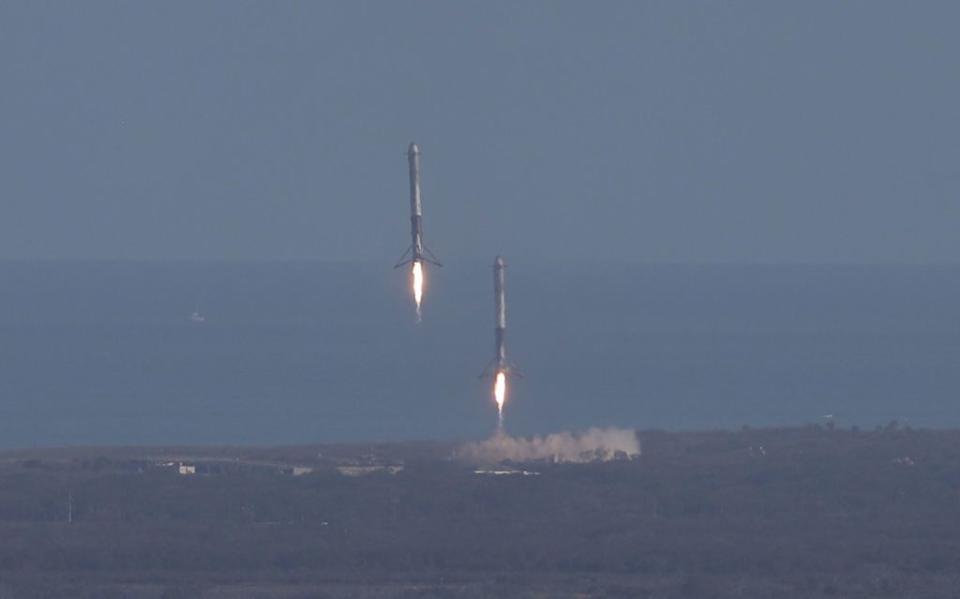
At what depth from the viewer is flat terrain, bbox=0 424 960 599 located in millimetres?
54938

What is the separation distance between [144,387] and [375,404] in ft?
63.0

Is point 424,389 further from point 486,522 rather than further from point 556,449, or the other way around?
point 486,522

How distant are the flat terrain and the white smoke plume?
112 cm

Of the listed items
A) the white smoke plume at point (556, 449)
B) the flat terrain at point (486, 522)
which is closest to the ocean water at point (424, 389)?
the white smoke plume at point (556, 449)

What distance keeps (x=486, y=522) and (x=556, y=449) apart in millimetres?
14089

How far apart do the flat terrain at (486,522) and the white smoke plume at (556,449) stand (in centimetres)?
112

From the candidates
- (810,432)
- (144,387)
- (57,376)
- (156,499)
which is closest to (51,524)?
(156,499)

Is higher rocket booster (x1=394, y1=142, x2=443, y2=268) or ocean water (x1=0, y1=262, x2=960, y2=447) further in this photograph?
ocean water (x1=0, y1=262, x2=960, y2=447)

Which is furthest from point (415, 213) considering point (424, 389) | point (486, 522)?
point (424, 389)

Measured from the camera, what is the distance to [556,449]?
252 ft

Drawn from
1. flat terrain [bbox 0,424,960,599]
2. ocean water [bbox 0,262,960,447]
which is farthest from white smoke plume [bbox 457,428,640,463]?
ocean water [bbox 0,262,960,447]

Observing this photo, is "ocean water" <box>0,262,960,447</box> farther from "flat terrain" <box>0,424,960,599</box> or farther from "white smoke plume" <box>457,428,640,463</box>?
"flat terrain" <box>0,424,960,599</box>

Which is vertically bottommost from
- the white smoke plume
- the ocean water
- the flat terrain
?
the flat terrain

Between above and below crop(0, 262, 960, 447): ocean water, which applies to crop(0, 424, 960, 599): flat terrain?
below
